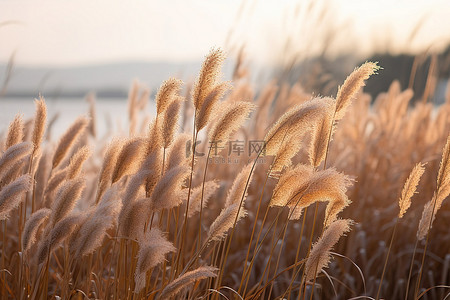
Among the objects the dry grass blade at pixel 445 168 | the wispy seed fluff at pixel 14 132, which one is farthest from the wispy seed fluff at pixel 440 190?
the wispy seed fluff at pixel 14 132

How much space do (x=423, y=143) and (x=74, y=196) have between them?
3.22 metres

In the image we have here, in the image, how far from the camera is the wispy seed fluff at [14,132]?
157cm

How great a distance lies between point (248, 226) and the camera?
9.95ft

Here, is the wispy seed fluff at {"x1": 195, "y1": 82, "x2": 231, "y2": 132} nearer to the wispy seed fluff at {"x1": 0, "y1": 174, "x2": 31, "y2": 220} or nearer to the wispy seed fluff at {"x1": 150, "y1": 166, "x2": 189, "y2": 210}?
the wispy seed fluff at {"x1": 150, "y1": 166, "x2": 189, "y2": 210}

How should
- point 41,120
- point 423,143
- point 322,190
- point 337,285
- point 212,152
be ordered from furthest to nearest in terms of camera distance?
→ point 423,143, point 337,285, point 41,120, point 212,152, point 322,190

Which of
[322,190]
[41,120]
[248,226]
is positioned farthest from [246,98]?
[322,190]

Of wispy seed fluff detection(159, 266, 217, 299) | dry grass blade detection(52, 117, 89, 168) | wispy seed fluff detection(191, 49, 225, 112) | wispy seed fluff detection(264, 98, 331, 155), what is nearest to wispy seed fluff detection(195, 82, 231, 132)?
wispy seed fluff detection(191, 49, 225, 112)

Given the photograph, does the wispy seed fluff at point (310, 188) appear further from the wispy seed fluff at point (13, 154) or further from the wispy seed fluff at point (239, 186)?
the wispy seed fluff at point (13, 154)

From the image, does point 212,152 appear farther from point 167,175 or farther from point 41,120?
point 41,120

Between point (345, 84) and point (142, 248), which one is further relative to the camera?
point (345, 84)

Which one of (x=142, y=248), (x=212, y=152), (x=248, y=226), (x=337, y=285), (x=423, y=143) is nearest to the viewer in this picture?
(x=142, y=248)

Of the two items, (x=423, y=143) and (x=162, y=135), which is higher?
(x=423, y=143)

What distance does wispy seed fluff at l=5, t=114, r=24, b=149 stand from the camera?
5.14 feet

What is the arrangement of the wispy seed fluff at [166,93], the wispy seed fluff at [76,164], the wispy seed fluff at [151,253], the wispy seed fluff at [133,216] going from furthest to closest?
the wispy seed fluff at [76,164]
the wispy seed fluff at [166,93]
the wispy seed fluff at [133,216]
the wispy seed fluff at [151,253]
